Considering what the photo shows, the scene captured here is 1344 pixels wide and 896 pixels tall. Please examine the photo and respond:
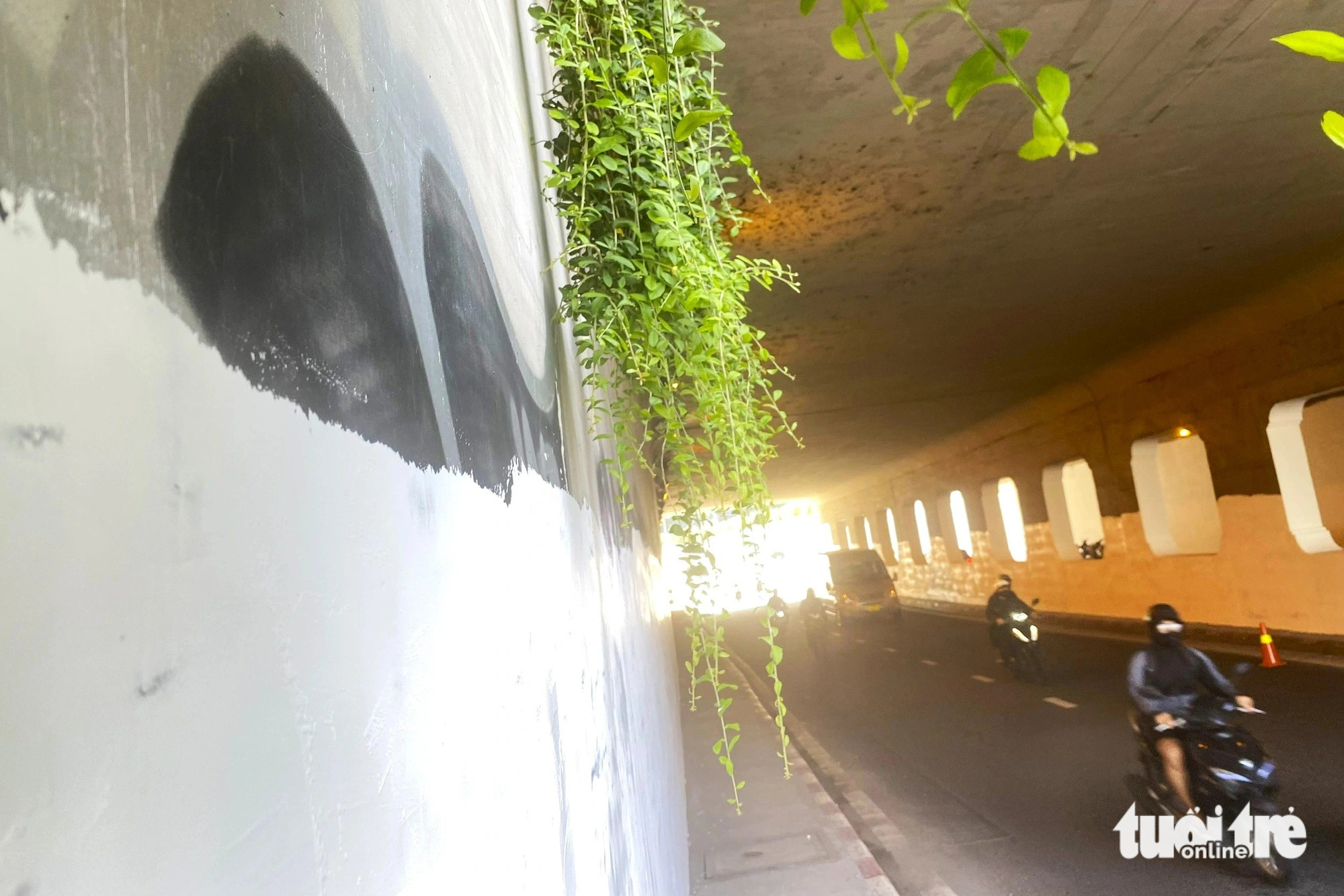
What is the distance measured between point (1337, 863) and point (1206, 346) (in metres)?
9.59

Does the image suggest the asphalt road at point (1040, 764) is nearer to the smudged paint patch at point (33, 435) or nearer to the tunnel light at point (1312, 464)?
the tunnel light at point (1312, 464)

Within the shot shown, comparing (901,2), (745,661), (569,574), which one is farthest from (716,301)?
(745,661)

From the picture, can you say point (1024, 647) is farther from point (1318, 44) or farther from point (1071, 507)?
point (1318, 44)

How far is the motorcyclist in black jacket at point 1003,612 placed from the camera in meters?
13.3

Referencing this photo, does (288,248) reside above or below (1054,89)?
below

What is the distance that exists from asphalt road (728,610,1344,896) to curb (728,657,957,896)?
0.13m

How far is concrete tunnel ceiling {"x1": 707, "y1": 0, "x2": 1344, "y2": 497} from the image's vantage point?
5.07 metres

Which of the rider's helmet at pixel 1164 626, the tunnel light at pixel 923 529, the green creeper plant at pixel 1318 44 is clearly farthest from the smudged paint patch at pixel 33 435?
the tunnel light at pixel 923 529

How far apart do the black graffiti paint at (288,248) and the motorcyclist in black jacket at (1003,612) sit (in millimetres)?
13442

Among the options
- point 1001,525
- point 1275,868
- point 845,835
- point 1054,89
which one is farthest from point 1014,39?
point 1001,525

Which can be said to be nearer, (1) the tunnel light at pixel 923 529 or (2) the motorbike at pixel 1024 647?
(2) the motorbike at pixel 1024 647

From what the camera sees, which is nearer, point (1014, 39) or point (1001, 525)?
point (1014, 39)

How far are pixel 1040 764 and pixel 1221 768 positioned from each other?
2.63 meters

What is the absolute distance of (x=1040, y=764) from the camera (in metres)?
8.31
